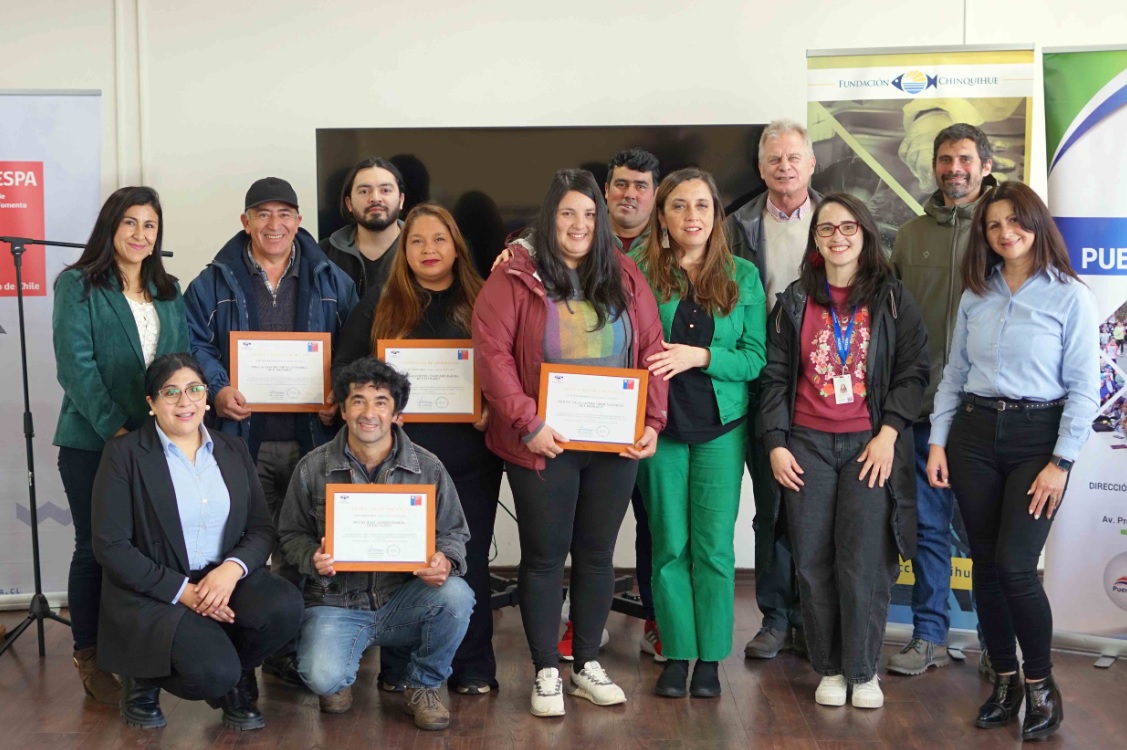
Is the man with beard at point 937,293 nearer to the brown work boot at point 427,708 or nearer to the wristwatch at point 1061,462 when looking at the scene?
the wristwatch at point 1061,462

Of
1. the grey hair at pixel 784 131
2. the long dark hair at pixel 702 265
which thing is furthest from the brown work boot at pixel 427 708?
the grey hair at pixel 784 131

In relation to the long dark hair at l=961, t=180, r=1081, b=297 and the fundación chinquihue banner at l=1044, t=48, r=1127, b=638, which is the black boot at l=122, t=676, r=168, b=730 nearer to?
the long dark hair at l=961, t=180, r=1081, b=297

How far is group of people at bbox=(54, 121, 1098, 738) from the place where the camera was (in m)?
3.13

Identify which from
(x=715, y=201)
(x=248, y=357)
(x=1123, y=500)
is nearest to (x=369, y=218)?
(x=248, y=357)

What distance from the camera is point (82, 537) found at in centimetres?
346

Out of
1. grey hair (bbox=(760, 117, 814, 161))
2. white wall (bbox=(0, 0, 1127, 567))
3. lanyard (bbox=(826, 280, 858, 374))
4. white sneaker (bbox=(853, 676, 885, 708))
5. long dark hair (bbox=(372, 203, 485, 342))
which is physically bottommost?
white sneaker (bbox=(853, 676, 885, 708))

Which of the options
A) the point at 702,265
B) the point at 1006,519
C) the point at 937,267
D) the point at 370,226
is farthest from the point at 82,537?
the point at 937,267

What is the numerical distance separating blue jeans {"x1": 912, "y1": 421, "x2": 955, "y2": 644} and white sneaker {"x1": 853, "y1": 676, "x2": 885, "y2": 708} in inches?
19.2

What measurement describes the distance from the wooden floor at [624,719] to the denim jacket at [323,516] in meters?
0.40

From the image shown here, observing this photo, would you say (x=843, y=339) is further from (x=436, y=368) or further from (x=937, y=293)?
(x=436, y=368)

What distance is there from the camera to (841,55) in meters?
4.08

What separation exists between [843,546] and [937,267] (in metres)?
1.04

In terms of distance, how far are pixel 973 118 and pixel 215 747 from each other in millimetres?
3398

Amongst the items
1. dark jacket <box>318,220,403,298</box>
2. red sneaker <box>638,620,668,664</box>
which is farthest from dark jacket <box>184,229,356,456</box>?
red sneaker <box>638,620,668,664</box>
